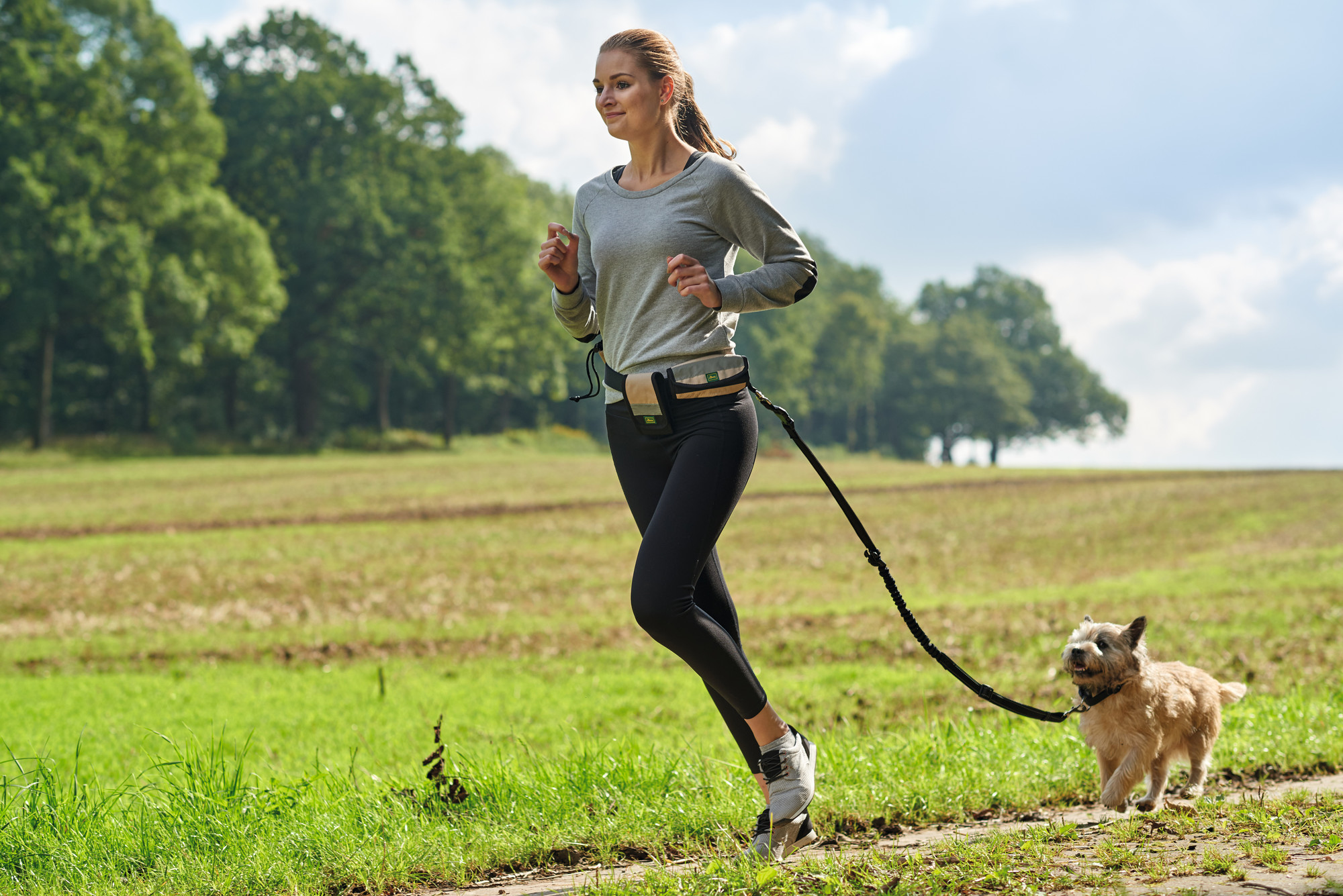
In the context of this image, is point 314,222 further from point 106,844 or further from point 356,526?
point 106,844

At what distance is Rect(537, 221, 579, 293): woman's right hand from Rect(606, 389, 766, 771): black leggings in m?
0.49

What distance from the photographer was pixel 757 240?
3.35m

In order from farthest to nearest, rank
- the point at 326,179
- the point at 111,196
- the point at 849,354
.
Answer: the point at 849,354
the point at 326,179
the point at 111,196

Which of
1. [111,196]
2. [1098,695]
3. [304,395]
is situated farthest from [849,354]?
[1098,695]

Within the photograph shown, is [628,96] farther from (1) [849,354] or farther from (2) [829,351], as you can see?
(2) [829,351]

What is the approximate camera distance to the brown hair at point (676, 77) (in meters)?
3.36

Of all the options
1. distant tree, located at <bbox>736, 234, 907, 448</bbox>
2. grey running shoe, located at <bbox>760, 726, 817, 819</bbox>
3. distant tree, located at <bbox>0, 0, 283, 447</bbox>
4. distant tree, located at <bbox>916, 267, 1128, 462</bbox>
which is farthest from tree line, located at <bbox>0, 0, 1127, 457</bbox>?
distant tree, located at <bbox>916, 267, 1128, 462</bbox>

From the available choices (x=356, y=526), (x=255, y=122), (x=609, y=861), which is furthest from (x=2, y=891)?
(x=255, y=122)

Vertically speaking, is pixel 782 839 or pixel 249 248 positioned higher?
pixel 249 248

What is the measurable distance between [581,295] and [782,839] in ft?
6.36

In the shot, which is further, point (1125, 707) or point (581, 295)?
point (1125, 707)

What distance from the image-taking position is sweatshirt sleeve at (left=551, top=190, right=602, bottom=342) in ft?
12.0

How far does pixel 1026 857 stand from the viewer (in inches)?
126

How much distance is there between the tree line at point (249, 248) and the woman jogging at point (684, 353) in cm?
3875
